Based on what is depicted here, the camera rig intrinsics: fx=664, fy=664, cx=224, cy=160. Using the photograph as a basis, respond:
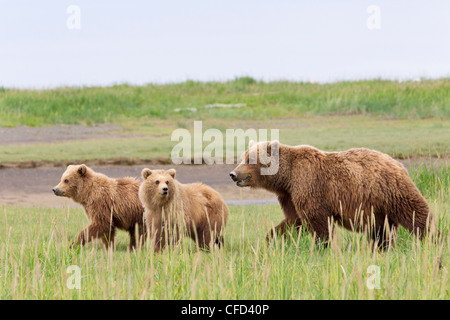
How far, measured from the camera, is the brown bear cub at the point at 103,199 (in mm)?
7117

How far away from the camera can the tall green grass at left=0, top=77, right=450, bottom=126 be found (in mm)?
22859

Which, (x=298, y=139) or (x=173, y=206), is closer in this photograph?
(x=173, y=206)

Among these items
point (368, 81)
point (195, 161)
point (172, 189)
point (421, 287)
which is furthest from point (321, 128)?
point (421, 287)

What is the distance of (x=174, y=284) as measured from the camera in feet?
14.6

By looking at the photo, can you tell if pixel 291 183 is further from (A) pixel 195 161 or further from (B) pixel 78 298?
(A) pixel 195 161

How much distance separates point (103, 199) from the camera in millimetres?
7160

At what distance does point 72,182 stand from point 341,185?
9.82 feet

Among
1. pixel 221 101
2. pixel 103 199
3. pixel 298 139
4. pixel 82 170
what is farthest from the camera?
pixel 221 101

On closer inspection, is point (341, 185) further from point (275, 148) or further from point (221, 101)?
point (221, 101)

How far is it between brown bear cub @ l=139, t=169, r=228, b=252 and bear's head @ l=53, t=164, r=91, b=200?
957 mm

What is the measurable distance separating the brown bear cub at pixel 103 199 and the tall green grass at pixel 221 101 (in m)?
14.6
